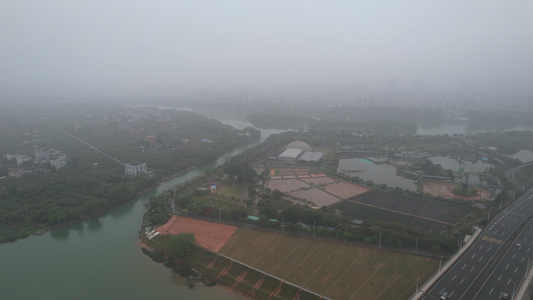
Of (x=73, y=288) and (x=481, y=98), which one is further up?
(x=481, y=98)

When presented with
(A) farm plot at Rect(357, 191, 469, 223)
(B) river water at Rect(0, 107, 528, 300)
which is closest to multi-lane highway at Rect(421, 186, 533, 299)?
(A) farm plot at Rect(357, 191, 469, 223)

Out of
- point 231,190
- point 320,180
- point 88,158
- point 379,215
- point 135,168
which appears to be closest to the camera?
point 379,215

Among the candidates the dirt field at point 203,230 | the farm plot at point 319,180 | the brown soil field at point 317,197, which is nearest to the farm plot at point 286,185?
the farm plot at point 319,180

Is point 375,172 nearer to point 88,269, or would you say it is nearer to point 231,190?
point 231,190

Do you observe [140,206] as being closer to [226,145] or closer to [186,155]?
[186,155]

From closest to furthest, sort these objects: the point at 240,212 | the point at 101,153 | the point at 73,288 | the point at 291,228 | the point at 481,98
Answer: the point at 73,288 < the point at 291,228 < the point at 240,212 < the point at 101,153 < the point at 481,98

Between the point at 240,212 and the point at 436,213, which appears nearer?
the point at 240,212

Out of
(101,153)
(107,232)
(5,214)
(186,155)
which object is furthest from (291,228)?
(101,153)

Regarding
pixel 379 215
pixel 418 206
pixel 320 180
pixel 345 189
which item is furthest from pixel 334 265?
pixel 320 180
